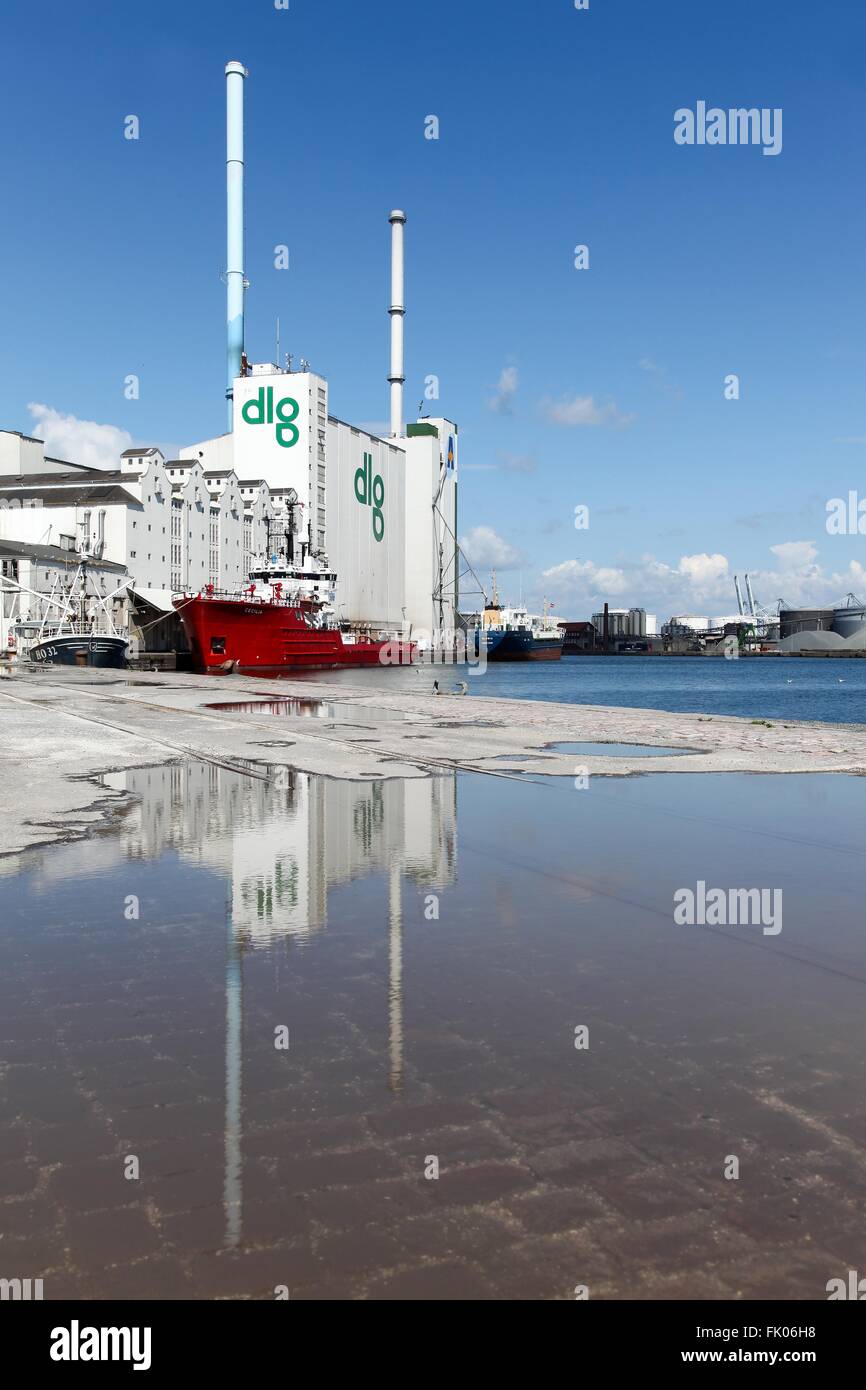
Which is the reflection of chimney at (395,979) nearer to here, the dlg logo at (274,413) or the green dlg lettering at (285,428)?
the green dlg lettering at (285,428)

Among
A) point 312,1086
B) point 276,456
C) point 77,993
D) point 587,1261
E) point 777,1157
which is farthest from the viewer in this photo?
point 276,456

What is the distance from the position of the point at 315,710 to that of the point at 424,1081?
72.6ft

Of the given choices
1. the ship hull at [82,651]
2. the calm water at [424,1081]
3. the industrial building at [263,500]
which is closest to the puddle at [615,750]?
the calm water at [424,1081]

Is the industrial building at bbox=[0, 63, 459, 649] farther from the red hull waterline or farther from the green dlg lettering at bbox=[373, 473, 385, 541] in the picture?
the red hull waterline

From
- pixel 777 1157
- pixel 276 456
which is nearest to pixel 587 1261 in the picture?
pixel 777 1157

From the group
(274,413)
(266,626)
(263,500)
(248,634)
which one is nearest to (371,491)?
(274,413)

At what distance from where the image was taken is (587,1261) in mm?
2576

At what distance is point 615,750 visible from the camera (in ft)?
52.1

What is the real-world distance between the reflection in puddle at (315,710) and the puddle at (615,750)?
6.11m

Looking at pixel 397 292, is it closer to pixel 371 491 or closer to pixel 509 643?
pixel 371 491

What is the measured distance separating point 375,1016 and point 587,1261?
5.84 ft

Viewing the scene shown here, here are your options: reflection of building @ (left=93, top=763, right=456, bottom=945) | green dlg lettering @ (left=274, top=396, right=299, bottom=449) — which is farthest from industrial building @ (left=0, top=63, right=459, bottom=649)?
reflection of building @ (left=93, top=763, right=456, bottom=945)

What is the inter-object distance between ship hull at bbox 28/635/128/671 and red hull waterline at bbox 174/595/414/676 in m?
4.67

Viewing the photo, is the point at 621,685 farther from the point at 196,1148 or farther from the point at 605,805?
the point at 196,1148
